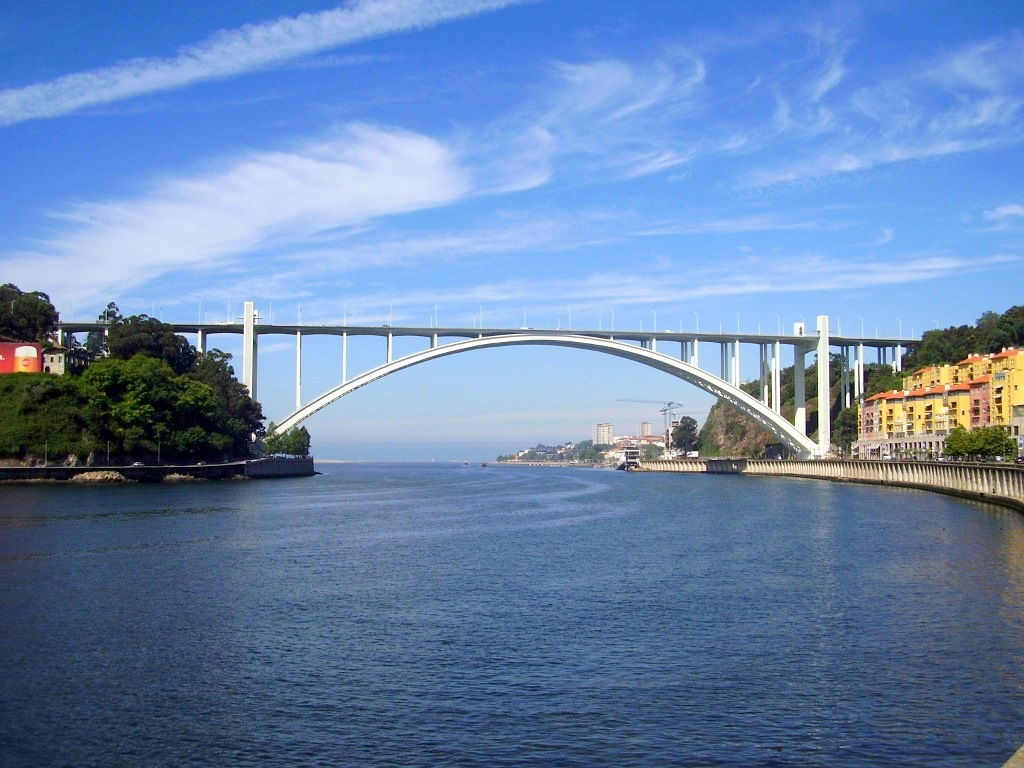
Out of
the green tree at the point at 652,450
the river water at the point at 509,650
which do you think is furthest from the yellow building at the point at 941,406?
the green tree at the point at 652,450

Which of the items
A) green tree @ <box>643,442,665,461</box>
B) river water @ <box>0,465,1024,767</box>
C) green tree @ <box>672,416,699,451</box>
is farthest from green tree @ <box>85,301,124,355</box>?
green tree @ <box>643,442,665,461</box>

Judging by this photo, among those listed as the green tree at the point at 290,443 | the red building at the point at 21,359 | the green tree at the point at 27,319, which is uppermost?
the green tree at the point at 27,319

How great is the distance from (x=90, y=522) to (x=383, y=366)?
31.0 metres

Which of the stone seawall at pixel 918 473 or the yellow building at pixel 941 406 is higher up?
the yellow building at pixel 941 406

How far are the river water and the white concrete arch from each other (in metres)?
A: 33.5

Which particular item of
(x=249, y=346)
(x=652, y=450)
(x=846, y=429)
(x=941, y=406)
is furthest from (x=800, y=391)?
(x=652, y=450)

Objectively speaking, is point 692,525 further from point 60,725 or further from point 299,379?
point 299,379

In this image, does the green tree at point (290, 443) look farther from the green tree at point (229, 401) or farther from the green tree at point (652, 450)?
the green tree at point (652, 450)

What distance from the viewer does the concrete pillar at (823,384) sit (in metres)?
66.1

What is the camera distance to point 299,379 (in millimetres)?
58438

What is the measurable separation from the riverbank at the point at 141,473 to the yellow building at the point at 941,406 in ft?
130

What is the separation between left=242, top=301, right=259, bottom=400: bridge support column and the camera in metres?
59.3

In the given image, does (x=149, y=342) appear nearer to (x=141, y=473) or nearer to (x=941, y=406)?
(x=141, y=473)

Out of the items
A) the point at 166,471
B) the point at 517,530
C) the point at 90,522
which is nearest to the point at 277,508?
the point at 90,522
